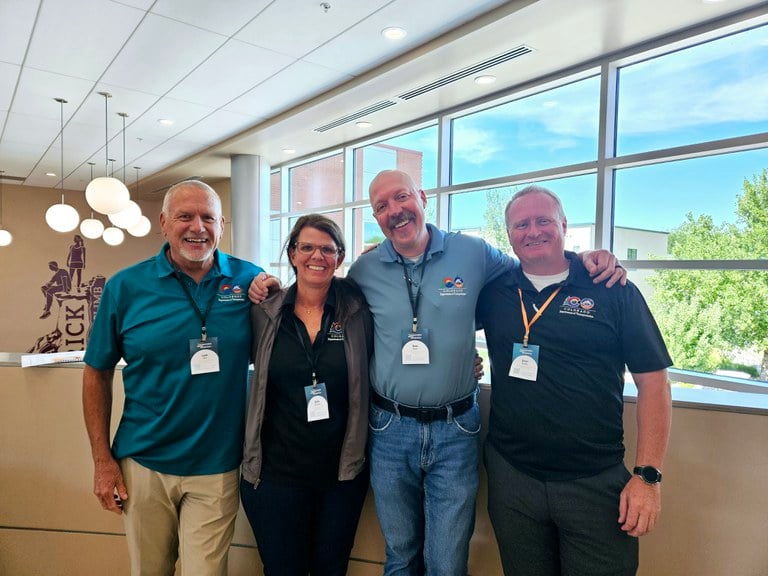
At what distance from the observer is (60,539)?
2.19 m

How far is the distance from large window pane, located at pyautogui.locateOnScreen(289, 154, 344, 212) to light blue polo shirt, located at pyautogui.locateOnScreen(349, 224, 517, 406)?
5723 millimetres

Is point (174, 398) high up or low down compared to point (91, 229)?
down

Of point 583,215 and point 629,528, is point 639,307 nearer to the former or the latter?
point 629,528

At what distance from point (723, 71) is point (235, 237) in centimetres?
640

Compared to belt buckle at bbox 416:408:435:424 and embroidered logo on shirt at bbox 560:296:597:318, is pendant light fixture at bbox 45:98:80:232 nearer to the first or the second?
belt buckle at bbox 416:408:435:424

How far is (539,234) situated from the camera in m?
1.51

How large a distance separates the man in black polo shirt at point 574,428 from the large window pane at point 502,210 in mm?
2368

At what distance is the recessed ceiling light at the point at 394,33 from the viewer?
141 inches

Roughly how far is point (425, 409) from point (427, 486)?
10.3 inches

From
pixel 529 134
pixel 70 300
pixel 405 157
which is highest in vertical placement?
pixel 405 157

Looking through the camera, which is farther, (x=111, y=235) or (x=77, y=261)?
(x=77, y=261)

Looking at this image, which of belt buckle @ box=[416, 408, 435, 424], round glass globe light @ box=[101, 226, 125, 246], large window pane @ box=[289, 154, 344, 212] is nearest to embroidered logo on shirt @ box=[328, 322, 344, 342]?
belt buckle @ box=[416, 408, 435, 424]

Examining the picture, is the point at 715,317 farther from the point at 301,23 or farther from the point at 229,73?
the point at 229,73

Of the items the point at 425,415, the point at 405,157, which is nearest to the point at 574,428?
the point at 425,415
